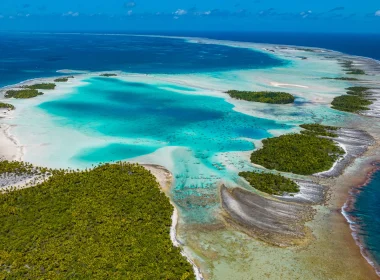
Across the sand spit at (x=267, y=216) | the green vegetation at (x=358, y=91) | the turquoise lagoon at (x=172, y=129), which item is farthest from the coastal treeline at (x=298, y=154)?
the green vegetation at (x=358, y=91)

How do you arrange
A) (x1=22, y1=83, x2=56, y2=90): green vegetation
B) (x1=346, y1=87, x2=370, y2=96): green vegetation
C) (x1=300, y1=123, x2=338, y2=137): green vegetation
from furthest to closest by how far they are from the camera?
(x1=22, y1=83, x2=56, y2=90): green vegetation, (x1=346, y1=87, x2=370, y2=96): green vegetation, (x1=300, y1=123, x2=338, y2=137): green vegetation

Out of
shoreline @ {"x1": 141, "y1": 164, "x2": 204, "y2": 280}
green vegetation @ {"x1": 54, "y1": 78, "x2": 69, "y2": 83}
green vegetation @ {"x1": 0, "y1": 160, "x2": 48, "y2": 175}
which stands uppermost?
green vegetation @ {"x1": 54, "y1": 78, "x2": 69, "y2": 83}

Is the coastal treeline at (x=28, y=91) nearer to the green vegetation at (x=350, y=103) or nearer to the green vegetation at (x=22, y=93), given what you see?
the green vegetation at (x=22, y=93)

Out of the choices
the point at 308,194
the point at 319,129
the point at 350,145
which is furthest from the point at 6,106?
the point at 350,145

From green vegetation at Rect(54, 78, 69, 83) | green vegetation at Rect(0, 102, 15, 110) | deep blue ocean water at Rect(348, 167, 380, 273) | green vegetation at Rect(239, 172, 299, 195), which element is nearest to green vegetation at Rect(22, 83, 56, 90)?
green vegetation at Rect(54, 78, 69, 83)

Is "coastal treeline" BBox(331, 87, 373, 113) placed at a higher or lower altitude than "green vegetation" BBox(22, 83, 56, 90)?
higher

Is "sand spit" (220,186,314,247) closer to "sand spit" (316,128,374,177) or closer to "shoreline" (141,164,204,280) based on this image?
"shoreline" (141,164,204,280)

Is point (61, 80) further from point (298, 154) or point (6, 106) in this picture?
point (298, 154)
